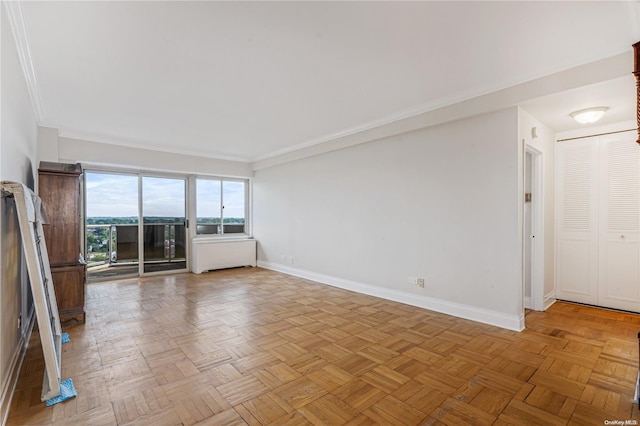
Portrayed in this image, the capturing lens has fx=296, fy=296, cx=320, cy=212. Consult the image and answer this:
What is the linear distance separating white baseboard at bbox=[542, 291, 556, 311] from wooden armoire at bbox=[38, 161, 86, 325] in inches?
220

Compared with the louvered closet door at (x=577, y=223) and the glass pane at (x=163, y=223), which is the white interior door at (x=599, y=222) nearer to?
the louvered closet door at (x=577, y=223)

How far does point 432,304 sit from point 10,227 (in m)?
4.26

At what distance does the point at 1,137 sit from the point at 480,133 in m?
4.14

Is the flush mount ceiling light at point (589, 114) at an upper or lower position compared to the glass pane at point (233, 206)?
upper

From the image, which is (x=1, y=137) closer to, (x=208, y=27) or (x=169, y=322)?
(x=208, y=27)

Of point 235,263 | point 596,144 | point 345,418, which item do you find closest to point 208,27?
point 345,418

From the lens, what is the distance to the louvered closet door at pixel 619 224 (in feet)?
11.6

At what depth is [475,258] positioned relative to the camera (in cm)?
341

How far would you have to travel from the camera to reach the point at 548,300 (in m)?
3.94

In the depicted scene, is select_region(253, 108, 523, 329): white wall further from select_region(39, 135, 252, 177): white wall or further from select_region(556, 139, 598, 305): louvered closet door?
select_region(39, 135, 252, 177): white wall

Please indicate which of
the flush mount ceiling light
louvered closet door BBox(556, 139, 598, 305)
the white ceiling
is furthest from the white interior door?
the flush mount ceiling light

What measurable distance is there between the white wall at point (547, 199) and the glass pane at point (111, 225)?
6.71 m

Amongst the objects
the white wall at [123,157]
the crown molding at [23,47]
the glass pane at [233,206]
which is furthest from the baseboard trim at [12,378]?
the glass pane at [233,206]

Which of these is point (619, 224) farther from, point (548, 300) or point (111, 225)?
point (111, 225)
